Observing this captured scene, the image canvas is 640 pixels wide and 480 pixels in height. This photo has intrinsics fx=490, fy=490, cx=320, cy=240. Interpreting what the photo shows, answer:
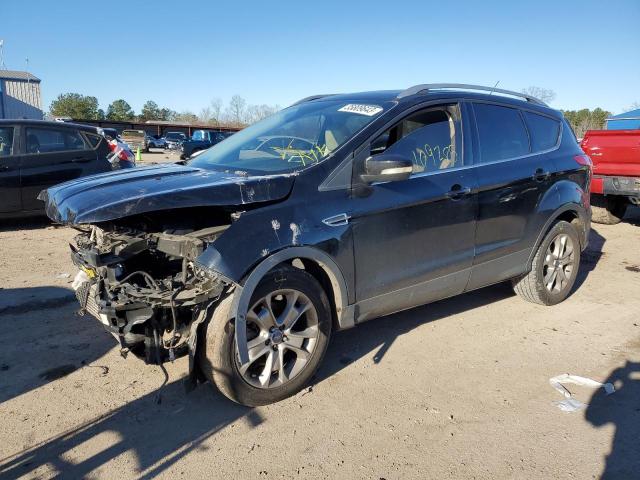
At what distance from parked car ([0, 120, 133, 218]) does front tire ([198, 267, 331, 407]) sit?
6074 mm

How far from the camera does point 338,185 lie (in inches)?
127

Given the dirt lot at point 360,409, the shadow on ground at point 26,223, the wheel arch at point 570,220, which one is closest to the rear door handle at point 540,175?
the wheel arch at point 570,220

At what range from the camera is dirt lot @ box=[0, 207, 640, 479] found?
256cm

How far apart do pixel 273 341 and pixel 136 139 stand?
43.4 m

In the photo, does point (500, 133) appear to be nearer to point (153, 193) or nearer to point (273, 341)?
point (273, 341)

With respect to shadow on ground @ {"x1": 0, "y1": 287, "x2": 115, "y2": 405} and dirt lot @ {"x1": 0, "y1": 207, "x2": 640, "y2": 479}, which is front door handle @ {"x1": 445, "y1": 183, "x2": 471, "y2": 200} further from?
shadow on ground @ {"x1": 0, "y1": 287, "x2": 115, "y2": 405}

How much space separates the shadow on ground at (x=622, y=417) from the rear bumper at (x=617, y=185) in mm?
5194

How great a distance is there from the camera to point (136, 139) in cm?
4247

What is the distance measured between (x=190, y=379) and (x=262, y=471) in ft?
2.28

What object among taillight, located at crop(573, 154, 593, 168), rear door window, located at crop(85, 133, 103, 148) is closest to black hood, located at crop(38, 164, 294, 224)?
taillight, located at crop(573, 154, 593, 168)

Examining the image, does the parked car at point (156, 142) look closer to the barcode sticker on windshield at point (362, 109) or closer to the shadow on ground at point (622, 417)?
the barcode sticker on windshield at point (362, 109)

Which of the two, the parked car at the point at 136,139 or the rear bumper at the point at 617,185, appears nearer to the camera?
the rear bumper at the point at 617,185

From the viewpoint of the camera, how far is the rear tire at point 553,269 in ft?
15.5

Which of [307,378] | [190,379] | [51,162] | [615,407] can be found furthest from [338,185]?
[51,162]
